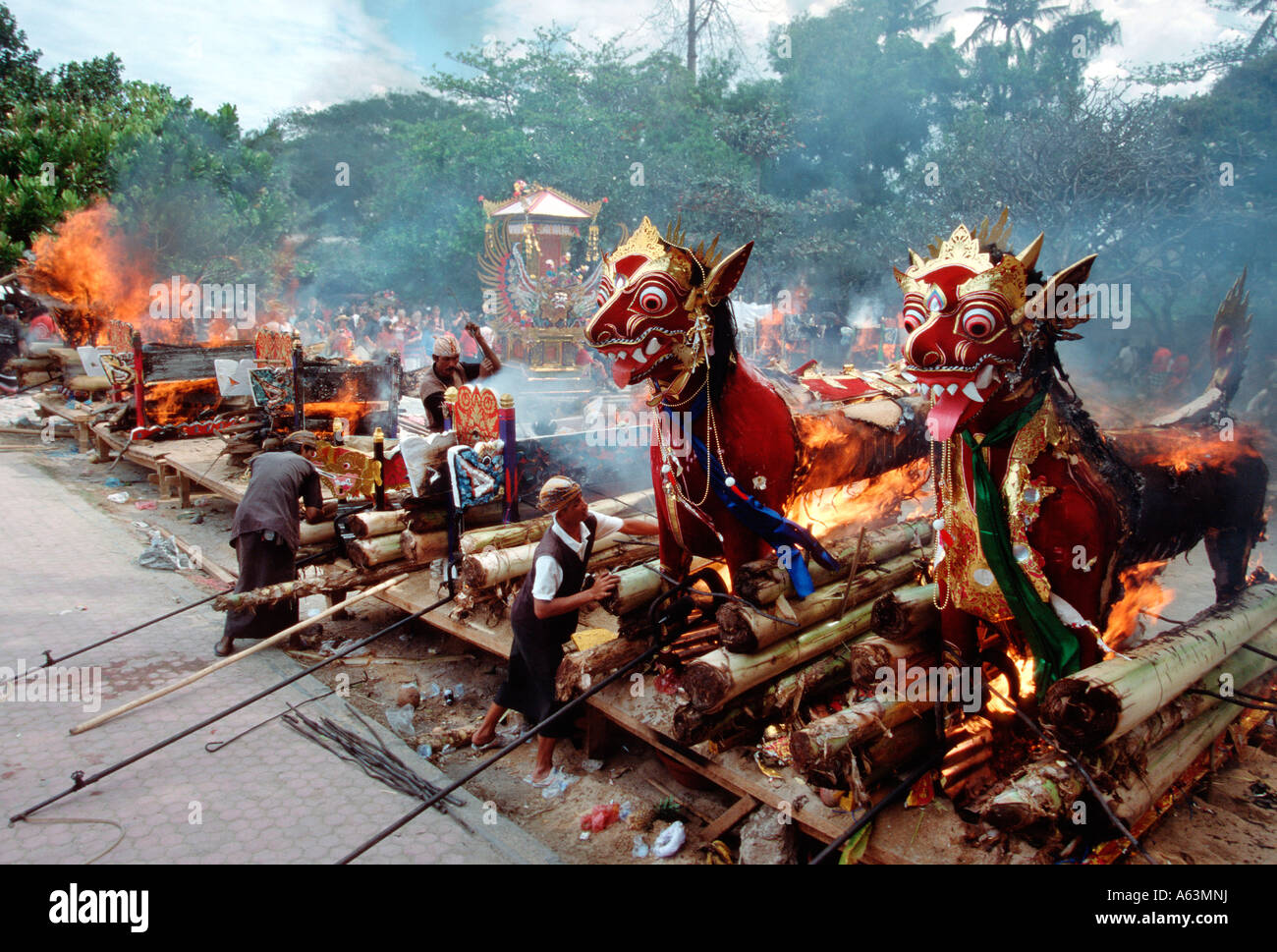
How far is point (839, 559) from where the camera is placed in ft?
16.7

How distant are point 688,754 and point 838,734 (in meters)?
1.08

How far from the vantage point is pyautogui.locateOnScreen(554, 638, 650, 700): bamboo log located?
4621 millimetres

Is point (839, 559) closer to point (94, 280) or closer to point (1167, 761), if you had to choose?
point (1167, 761)

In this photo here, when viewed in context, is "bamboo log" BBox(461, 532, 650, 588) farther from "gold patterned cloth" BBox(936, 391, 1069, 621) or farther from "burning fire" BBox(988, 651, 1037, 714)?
"burning fire" BBox(988, 651, 1037, 714)

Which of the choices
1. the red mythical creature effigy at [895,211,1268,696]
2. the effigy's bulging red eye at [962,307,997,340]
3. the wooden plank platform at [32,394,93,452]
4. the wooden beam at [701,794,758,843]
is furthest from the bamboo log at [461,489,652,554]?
the wooden plank platform at [32,394,93,452]

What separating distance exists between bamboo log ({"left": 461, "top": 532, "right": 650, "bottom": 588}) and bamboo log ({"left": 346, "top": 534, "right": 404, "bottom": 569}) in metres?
1.22

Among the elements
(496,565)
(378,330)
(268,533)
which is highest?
(378,330)

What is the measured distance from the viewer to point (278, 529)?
21.2 feet

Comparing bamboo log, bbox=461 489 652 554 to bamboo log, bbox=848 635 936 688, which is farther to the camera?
bamboo log, bbox=461 489 652 554

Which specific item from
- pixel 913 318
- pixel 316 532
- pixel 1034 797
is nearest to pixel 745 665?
pixel 1034 797

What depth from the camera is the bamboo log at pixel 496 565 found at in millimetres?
5668

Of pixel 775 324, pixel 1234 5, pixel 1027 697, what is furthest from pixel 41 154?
pixel 1234 5

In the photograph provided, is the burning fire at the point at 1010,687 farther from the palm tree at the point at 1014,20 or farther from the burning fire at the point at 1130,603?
the palm tree at the point at 1014,20

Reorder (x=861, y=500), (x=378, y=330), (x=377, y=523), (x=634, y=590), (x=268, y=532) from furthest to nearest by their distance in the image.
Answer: (x=378, y=330)
(x=377, y=523)
(x=268, y=532)
(x=861, y=500)
(x=634, y=590)
